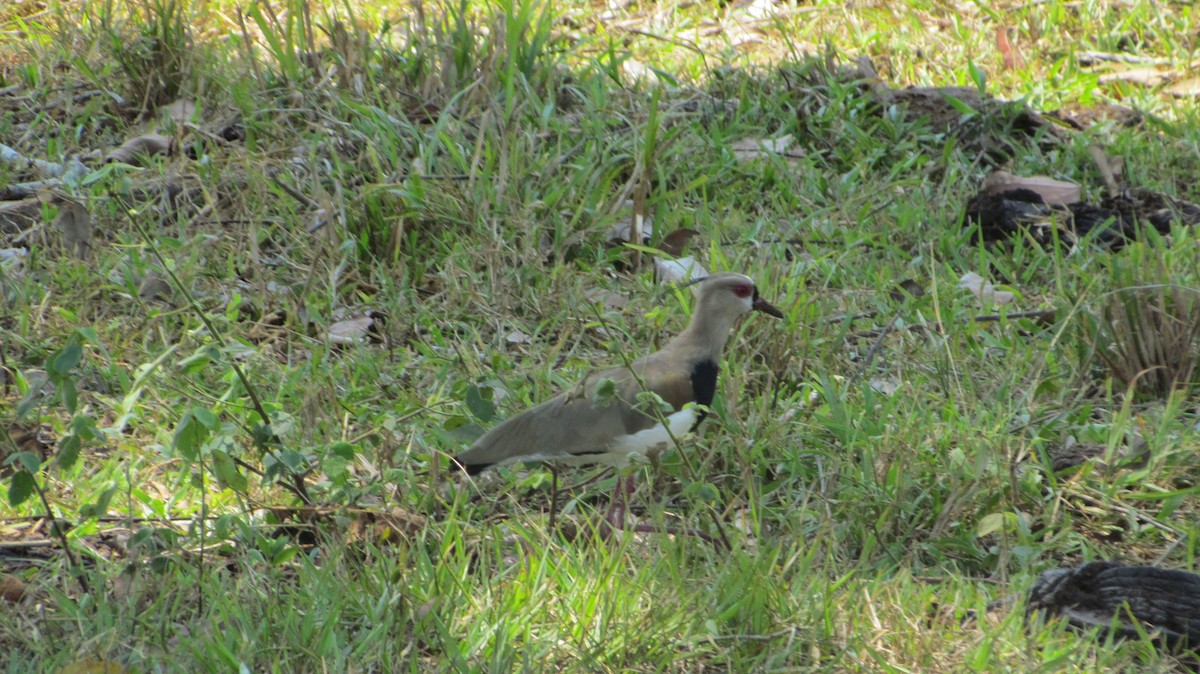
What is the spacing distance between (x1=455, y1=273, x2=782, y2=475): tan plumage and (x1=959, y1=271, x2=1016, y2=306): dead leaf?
1258 mm

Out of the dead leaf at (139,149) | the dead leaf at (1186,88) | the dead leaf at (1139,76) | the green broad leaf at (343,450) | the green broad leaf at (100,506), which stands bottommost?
the dead leaf at (1186,88)

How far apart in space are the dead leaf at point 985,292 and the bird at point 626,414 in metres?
1.27

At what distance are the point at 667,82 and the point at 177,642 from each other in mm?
4348

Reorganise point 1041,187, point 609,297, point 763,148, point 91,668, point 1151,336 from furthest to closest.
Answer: point 763,148
point 1041,187
point 609,297
point 1151,336
point 91,668

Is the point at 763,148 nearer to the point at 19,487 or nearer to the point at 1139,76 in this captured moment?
the point at 1139,76

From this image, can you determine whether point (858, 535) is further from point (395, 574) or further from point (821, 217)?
point (821, 217)

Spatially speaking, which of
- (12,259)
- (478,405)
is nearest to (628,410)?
(478,405)

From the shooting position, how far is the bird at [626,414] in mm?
3711

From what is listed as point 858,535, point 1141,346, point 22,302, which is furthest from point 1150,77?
point 22,302

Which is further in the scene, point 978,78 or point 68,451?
point 978,78

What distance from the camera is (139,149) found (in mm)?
5902

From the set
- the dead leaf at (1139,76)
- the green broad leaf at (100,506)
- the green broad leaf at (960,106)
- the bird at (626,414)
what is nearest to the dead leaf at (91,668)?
the green broad leaf at (100,506)

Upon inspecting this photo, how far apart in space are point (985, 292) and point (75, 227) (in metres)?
3.40

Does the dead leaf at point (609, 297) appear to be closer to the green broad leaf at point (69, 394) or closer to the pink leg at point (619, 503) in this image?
the pink leg at point (619, 503)
